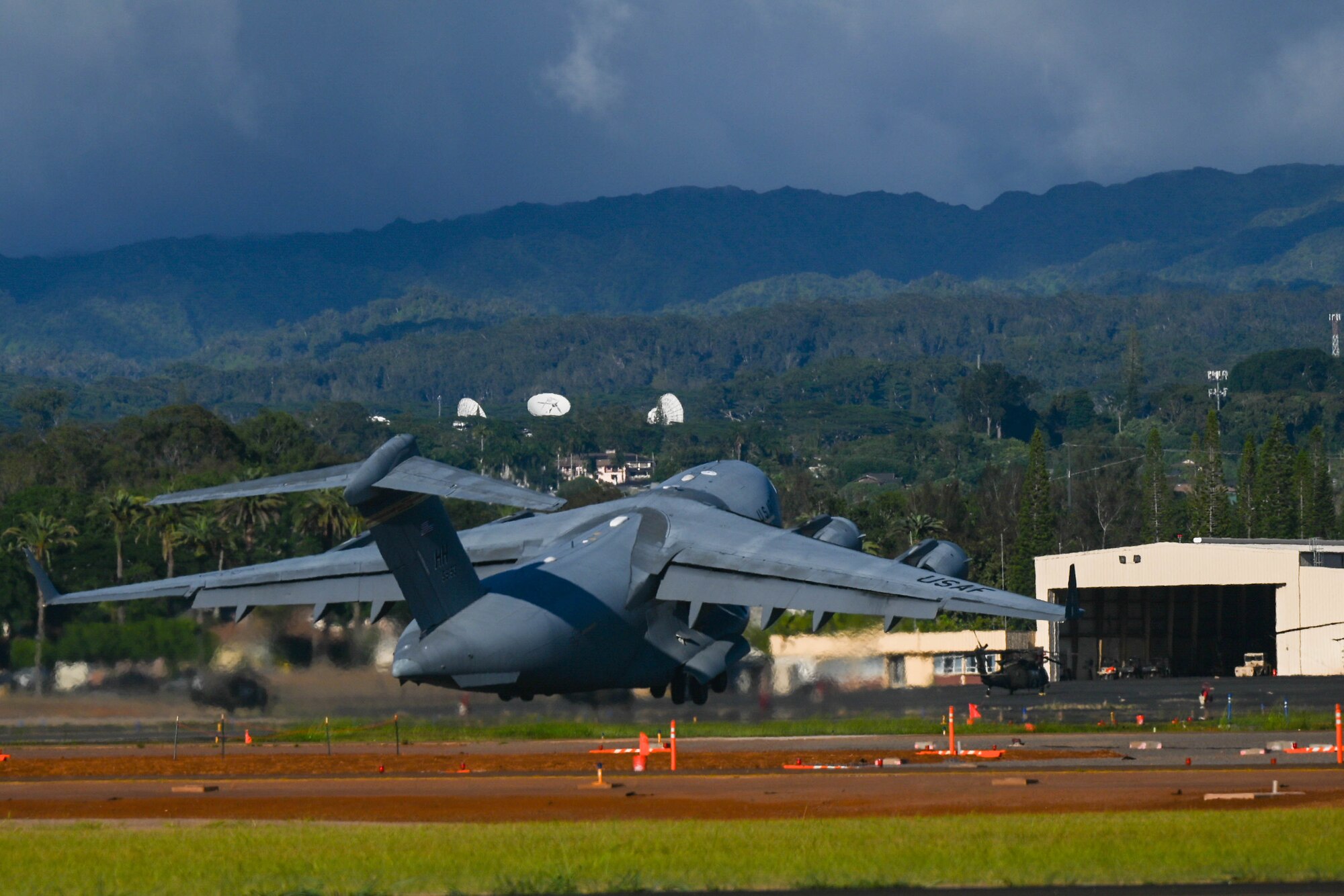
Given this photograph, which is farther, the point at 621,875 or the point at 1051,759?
the point at 1051,759

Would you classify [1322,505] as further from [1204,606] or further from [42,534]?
[42,534]

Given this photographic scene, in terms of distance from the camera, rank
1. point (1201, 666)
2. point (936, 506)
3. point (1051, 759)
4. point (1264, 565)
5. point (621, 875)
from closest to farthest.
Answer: point (621, 875) < point (1051, 759) < point (1264, 565) < point (1201, 666) < point (936, 506)

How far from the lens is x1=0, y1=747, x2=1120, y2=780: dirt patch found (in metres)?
40.1

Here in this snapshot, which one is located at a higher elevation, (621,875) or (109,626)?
(109,626)

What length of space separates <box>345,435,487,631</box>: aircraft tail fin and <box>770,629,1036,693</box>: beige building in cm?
1533

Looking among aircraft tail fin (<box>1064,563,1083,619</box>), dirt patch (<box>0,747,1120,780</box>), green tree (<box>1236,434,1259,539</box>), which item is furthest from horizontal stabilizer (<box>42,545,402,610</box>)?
green tree (<box>1236,434,1259,539</box>)

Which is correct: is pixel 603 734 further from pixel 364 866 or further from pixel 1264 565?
pixel 1264 565

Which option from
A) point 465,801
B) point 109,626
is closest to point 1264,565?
point 109,626

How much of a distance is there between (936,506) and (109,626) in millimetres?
123152

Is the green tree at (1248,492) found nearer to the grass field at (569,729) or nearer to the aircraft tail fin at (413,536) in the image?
the grass field at (569,729)

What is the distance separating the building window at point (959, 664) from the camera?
64.9 meters

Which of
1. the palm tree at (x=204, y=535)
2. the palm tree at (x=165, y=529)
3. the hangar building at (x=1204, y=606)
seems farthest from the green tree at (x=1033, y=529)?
the palm tree at (x=165, y=529)

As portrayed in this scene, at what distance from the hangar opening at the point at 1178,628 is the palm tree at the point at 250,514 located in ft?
158

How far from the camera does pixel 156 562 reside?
88438 millimetres
